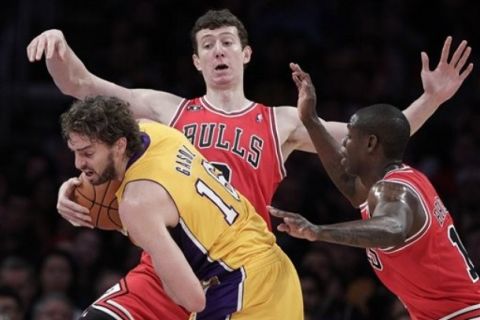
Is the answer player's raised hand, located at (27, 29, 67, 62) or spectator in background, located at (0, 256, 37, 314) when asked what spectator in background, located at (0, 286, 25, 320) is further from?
player's raised hand, located at (27, 29, 67, 62)

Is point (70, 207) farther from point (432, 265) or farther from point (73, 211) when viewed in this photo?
point (432, 265)

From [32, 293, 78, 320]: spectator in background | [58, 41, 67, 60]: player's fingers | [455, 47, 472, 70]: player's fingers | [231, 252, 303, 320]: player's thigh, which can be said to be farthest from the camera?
[32, 293, 78, 320]: spectator in background

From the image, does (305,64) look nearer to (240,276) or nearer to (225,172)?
(225,172)

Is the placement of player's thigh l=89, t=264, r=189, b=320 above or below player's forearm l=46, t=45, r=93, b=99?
below

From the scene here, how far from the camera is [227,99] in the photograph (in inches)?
284

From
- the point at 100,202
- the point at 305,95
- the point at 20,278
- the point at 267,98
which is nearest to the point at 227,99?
the point at 305,95

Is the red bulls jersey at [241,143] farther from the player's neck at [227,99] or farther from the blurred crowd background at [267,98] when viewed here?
the blurred crowd background at [267,98]

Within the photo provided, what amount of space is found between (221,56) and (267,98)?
15.2 ft

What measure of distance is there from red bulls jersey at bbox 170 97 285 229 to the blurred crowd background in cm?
250

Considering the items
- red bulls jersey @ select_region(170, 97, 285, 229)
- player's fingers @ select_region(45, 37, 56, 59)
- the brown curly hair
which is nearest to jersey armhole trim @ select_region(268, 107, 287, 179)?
red bulls jersey @ select_region(170, 97, 285, 229)

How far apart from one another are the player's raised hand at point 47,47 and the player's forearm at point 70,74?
0.44 ft

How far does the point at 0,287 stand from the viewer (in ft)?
28.6

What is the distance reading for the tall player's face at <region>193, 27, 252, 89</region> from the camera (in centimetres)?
712

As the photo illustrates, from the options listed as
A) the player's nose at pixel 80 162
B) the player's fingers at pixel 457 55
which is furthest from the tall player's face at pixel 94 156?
the player's fingers at pixel 457 55
